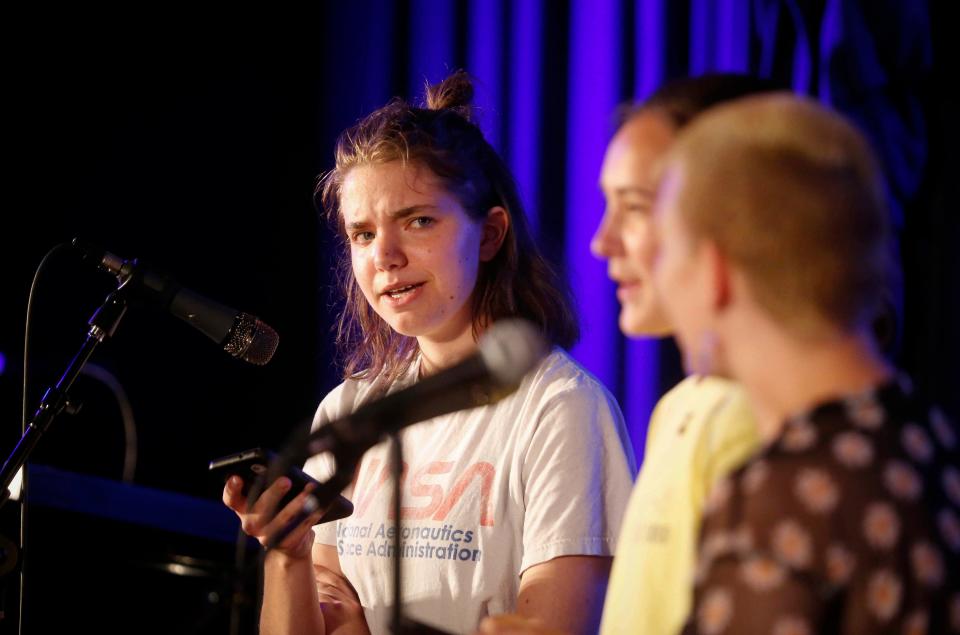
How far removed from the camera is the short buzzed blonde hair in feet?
3.01

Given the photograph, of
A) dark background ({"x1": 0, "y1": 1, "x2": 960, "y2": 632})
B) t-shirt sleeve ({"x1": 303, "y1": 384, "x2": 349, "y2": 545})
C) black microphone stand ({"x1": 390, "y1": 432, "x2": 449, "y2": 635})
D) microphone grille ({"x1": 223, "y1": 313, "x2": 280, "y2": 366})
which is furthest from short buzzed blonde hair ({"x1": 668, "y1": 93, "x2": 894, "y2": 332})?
dark background ({"x1": 0, "y1": 1, "x2": 960, "y2": 632})

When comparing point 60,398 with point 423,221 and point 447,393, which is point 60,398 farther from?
point 447,393

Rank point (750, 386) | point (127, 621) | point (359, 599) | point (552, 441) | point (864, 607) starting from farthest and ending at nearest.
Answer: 1. point (127, 621)
2. point (359, 599)
3. point (552, 441)
4. point (750, 386)
5. point (864, 607)

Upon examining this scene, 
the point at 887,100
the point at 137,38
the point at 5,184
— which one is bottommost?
the point at 887,100

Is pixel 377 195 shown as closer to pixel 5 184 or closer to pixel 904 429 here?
pixel 904 429

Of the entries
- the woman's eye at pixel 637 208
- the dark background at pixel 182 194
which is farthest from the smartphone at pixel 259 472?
the dark background at pixel 182 194

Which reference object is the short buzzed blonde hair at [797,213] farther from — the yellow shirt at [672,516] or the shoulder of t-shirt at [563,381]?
the shoulder of t-shirt at [563,381]

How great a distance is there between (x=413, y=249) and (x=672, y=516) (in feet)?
3.25

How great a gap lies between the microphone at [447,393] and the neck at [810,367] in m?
0.21

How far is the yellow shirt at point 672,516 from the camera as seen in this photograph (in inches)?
44.1

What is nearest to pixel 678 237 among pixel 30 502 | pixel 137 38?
pixel 30 502

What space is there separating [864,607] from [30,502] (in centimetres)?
192

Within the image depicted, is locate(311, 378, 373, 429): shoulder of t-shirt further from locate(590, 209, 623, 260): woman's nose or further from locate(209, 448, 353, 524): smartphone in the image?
locate(590, 209, 623, 260): woman's nose

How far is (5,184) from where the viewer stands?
335cm
